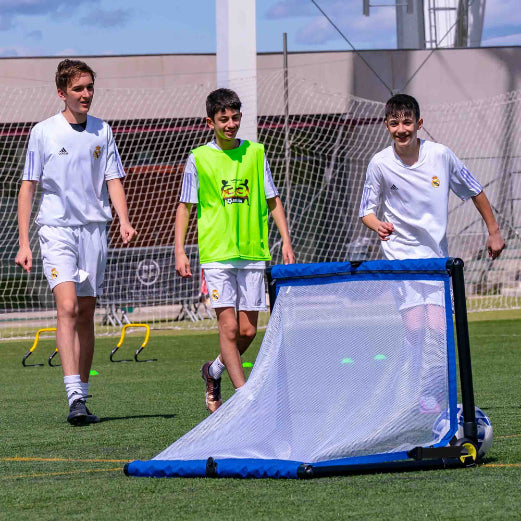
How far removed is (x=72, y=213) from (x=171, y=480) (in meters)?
A: 2.28

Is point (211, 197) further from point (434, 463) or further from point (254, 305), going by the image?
point (434, 463)

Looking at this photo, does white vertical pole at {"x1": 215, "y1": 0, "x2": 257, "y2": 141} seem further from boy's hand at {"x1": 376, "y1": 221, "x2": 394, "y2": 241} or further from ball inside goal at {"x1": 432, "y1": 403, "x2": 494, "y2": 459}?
ball inside goal at {"x1": 432, "y1": 403, "x2": 494, "y2": 459}

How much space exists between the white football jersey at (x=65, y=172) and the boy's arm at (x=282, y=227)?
0.86 m

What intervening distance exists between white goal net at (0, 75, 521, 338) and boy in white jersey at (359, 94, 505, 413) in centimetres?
965

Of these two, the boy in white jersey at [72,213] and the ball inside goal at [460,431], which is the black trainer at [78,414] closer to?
the boy in white jersey at [72,213]

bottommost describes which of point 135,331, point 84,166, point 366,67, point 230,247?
point 135,331

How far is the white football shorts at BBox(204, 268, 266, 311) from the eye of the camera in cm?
594

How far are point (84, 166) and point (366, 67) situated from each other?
586 inches

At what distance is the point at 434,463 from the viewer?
13.1ft

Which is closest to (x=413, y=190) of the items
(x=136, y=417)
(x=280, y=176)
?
(x=136, y=417)

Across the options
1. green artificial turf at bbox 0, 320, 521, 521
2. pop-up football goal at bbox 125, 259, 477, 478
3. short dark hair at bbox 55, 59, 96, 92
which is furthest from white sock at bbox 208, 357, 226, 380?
pop-up football goal at bbox 125, 259, 477, 478

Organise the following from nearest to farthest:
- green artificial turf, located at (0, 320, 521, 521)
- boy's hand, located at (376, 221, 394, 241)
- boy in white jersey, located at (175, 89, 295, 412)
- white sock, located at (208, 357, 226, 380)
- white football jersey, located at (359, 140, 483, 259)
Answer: green artificial turf, located at (0, 320, 521, 521) < boy's hand, located at (376, 221, 394, 241) < white football jersey, located at (359, 140, 483, 259) < boy in white jersey, located at (175, 89, 295, 412) < white sock, located at (208, 357, 226, 380)

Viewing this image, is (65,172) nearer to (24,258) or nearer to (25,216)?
(25,216)

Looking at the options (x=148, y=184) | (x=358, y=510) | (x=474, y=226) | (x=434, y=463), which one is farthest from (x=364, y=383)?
(x=474, y=226)
